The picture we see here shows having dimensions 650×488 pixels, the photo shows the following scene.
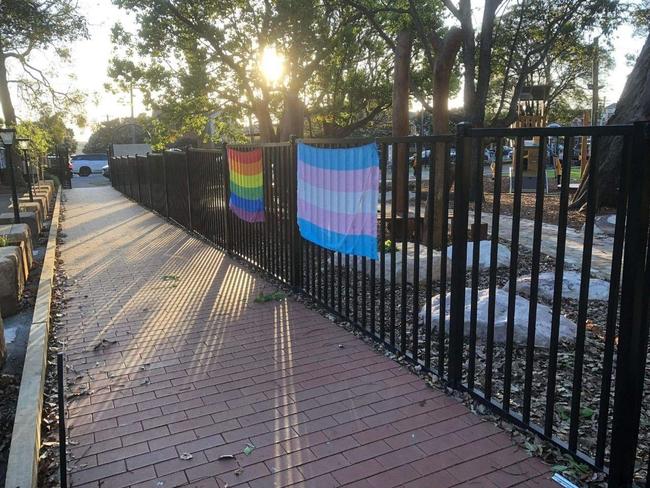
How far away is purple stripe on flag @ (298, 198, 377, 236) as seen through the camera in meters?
4.91

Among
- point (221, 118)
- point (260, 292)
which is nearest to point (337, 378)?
point (260, 292)

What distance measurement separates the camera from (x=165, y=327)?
560 centimetres

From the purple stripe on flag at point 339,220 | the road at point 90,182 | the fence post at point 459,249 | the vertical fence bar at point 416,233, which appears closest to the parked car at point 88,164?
the road at point 90,182

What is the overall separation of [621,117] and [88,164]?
43824 mm

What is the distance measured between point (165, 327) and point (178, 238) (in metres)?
5.80

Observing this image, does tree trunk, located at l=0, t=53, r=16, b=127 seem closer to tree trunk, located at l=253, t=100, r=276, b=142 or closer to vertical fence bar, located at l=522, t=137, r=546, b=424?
tree trunk, located at l=253, t=100, r=276, b=142

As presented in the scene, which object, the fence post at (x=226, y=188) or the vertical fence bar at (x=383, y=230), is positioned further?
the fence post at (x=226, y=188)

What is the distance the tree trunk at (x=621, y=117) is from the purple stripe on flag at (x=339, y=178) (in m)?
9.80

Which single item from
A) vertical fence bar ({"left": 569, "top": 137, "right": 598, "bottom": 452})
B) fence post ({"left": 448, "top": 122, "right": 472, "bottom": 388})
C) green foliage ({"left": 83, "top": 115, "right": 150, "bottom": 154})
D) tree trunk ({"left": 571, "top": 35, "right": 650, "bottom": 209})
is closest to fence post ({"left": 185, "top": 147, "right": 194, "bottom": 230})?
fence post ({"left": 448, "top": 122, "right": 472, "bottom": 388})

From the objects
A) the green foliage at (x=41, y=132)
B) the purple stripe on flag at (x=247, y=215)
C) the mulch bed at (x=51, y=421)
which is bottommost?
the mulch bed at (x=51, y=421)

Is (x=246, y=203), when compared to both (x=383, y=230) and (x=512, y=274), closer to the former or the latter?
(x=383, y=230)

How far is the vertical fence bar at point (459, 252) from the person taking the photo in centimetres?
379

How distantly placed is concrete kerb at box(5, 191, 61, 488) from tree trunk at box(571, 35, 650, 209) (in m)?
12.2

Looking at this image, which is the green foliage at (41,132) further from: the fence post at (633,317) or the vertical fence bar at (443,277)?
the fence post at (633,317)
